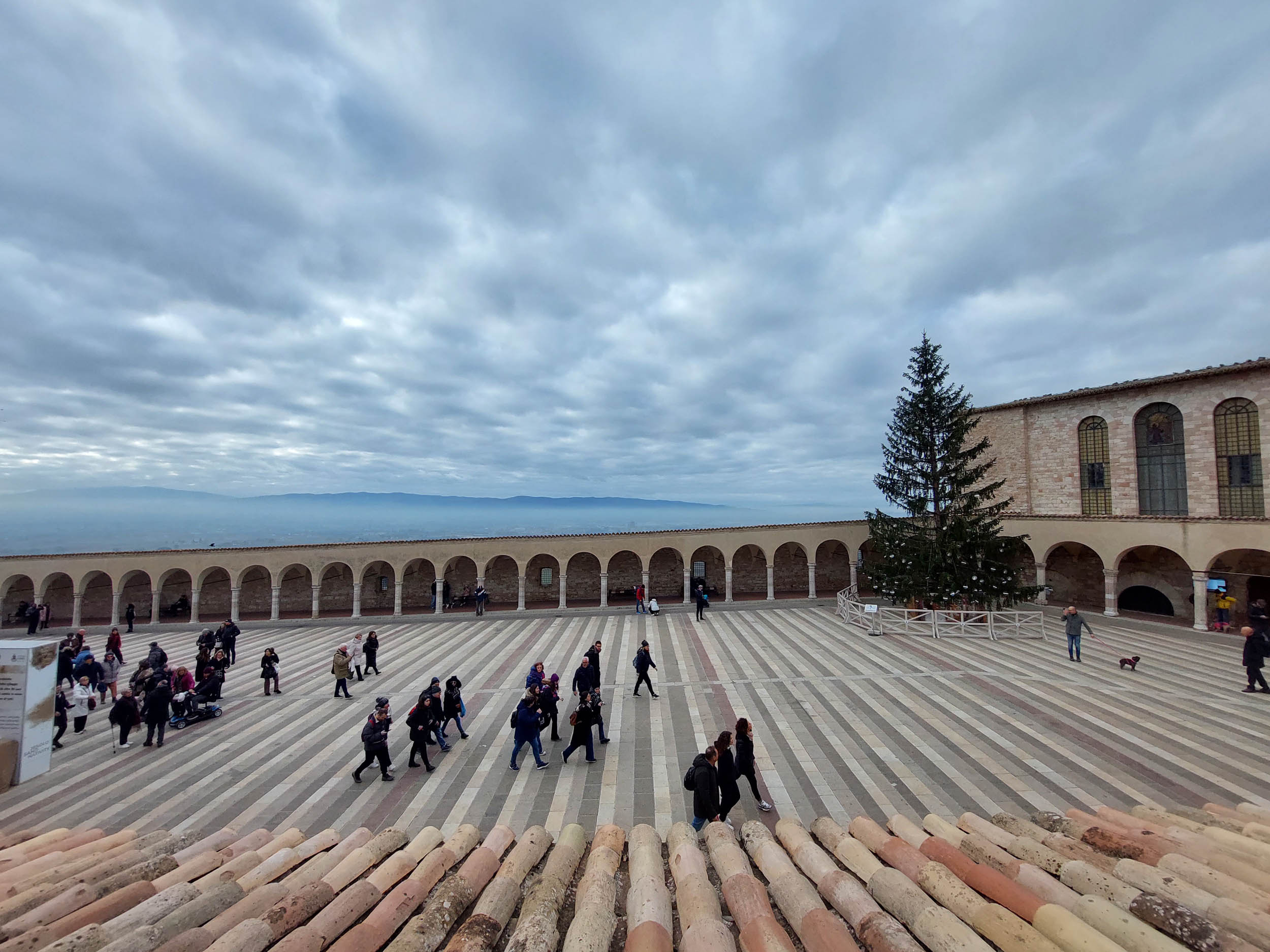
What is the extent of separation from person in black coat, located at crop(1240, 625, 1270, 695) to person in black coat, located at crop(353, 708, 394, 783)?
1895 centimetres

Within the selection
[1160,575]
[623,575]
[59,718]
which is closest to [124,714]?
[59,718]

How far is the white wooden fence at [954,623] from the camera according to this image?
18219 millimetres

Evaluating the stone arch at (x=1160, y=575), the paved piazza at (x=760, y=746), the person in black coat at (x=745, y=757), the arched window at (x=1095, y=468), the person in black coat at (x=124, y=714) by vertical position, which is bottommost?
the paved piazza at (x=760, y=746)

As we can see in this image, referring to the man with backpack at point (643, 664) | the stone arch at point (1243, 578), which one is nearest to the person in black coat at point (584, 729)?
the man with backpack at point (643, 664)

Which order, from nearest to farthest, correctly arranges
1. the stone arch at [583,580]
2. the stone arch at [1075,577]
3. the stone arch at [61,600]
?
the stone arch at [1075,577] → the stone arch at [61,600] → the stone arch at [583,580]

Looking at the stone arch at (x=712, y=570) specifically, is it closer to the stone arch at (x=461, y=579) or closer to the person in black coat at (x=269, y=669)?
the stone arch at (x=461, y=579)

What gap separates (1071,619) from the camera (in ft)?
49.4

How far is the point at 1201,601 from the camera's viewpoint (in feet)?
61.3

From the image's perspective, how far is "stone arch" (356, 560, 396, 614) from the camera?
28.3m

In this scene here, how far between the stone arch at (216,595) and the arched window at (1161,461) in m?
45.7

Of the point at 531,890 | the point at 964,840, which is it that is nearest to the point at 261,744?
the point at 531,890

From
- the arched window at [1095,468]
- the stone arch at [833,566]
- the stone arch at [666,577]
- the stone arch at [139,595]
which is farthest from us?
the stone arch at [833,566]

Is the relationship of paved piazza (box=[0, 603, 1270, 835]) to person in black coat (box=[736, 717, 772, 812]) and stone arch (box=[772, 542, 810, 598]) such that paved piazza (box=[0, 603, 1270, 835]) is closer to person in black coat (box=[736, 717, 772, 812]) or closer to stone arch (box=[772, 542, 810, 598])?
person in black coat (box=[736, 717, 772, 812])

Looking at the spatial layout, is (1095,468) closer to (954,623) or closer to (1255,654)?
(954,623)
